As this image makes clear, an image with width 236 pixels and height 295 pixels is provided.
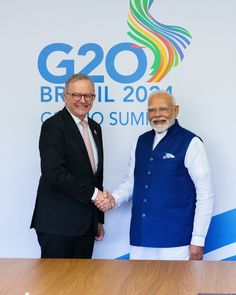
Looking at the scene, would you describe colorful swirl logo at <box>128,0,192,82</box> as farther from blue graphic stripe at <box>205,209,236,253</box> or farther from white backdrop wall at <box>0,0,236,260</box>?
blue graphic stripe at <box>205,209,236,253</box>

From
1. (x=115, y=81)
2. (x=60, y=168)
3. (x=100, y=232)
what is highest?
(x=115, y=81)

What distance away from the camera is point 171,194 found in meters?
2.98

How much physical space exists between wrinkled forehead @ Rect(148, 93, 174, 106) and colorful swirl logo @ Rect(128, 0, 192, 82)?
38 cm

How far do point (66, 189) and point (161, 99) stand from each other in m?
0.83

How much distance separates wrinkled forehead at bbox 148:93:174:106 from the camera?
3.06 m

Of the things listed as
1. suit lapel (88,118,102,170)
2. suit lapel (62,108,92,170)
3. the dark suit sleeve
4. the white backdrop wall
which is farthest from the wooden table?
the white backdrop wall

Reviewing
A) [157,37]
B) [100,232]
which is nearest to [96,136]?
[100,232]

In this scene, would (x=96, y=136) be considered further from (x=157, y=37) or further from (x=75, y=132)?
(x=157, y=37)

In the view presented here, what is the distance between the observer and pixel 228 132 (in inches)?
135

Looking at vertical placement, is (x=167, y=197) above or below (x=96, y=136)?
below

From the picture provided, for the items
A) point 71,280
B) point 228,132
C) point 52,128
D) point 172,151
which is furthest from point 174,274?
point 228,132

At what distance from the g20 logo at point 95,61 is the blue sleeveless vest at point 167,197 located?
24.1 inches

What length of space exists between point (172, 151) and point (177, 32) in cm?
94

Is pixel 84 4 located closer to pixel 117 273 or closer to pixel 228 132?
pixel 228 132
